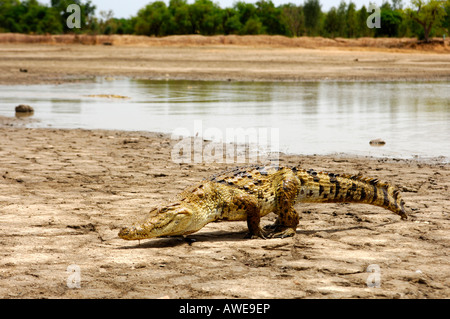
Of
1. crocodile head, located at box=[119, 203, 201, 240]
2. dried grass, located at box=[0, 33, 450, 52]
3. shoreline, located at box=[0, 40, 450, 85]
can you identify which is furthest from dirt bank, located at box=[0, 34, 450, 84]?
crocodile head, located at box=[119, 203, 201, 240]

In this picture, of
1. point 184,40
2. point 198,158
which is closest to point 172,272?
point 198,158

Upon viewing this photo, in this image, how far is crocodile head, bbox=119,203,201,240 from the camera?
4.48 metres

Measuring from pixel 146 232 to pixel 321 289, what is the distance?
4.81 feet

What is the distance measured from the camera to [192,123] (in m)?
12.1

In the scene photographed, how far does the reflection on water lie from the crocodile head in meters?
4.73

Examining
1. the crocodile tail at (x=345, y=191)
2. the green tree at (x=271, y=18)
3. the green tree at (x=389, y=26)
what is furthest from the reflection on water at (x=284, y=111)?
the green tree at (x=271, y=18)

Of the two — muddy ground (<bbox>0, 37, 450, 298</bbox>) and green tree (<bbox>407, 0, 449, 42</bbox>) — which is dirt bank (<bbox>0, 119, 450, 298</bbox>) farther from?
green tree (<bbox>407, 0, 449, 42</bbox>)

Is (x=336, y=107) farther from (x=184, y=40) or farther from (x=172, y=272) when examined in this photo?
(x=184, y=40)

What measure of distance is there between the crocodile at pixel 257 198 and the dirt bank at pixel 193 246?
0.50ft

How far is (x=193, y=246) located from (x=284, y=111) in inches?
399

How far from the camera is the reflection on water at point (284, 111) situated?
10.3m

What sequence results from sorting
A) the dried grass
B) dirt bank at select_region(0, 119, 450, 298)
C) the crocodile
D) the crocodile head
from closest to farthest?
1. dirt bank at select_region(0, 119, 450, 298)
2. the crocodile head
3. the crocodile
4. the dried grass

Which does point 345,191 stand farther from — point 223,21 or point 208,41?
point 223,21

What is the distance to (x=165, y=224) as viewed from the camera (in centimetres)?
459
